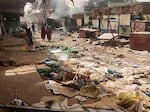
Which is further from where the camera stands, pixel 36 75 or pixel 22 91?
pixel 36 75

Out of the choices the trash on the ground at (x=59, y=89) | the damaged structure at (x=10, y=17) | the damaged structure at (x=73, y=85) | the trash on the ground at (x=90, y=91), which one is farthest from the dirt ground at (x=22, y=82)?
the damaged structure at (x=10, y=17)

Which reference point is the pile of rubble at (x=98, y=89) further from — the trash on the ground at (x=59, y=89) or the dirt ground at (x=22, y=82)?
the dirt ground at (x=22, y=82)

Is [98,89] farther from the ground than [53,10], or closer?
closer

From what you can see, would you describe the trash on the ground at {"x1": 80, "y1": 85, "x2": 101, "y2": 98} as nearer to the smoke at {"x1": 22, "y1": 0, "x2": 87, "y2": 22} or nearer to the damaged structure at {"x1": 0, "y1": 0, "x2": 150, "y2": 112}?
the damaged structure at {"x1": 0, "y1": 0, "x2": 150, "y2": 112}

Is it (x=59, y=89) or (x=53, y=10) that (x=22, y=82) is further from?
(x=53, y=10)

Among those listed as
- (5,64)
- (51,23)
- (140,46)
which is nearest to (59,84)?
(5,64)

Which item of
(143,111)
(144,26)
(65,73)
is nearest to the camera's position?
(143,111)

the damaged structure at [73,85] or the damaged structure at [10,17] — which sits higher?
the damaged structure at [10,17]

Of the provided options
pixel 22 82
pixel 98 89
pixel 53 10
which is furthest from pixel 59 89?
pixel 53 10

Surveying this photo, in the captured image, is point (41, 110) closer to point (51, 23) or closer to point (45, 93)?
point (45, 93)

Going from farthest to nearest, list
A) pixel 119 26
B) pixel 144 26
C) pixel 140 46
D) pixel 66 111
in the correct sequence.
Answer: pixel 119 26, pixel 144 26, pixel 140 46, pixel 66 111

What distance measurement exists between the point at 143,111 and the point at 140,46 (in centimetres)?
1192

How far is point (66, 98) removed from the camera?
6.81 meters

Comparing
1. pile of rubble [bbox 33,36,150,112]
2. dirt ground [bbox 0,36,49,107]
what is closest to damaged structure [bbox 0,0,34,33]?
dirt ground [bbox 0,36,49,107]
